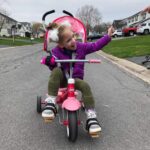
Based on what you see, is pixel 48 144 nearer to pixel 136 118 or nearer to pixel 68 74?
pixel 68 74

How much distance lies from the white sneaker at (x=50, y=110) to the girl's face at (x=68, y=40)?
0.69 m

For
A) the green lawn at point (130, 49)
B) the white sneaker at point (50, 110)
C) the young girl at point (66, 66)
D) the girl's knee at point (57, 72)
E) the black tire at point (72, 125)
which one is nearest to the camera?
the black tire at point (72, 125)

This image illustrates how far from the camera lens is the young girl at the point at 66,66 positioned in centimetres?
443

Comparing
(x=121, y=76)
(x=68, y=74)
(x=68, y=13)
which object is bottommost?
(x=121, y=76)

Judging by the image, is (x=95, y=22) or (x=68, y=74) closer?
(x=68, y=74)

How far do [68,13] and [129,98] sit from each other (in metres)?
2.10

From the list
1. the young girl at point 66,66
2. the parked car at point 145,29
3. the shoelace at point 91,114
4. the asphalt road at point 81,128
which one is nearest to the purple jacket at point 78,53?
the young girl at point 66,66

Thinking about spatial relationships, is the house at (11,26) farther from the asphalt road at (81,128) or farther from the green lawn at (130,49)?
the asphalt road at (81,128)

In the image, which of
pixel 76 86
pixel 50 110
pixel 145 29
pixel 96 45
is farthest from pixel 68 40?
pixel 145 29

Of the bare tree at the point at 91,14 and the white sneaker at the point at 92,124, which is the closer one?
the white sneaker at the point at 92,124

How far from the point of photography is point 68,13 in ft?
20.4

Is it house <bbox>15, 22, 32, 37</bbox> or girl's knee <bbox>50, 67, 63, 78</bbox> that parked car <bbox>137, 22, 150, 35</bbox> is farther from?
house <bbox>15, 22, 32, 37</bbox>

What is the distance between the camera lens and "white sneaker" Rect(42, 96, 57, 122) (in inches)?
169

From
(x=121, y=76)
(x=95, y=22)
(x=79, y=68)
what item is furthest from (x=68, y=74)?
(x=95, y=22)
